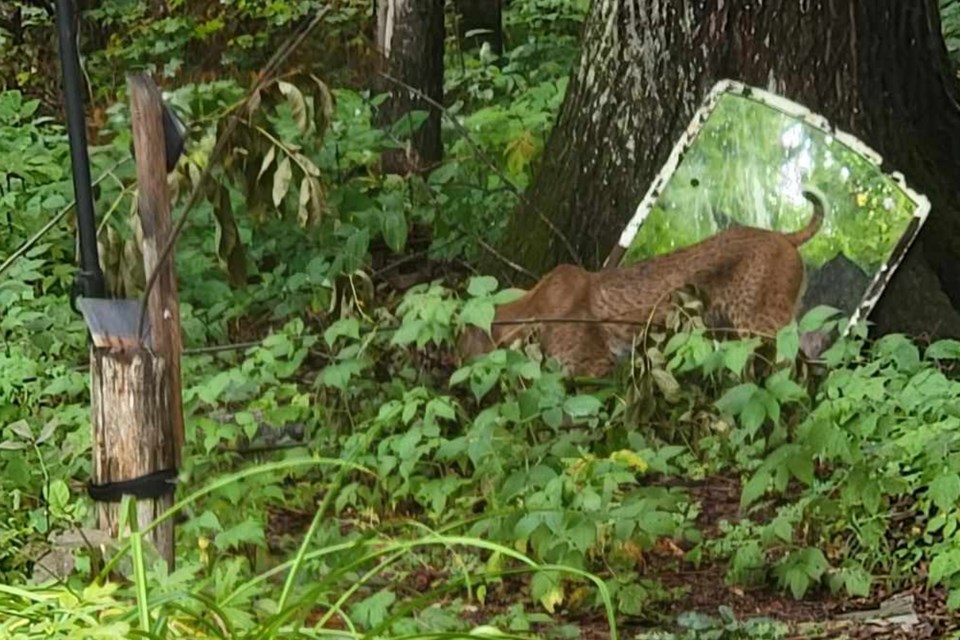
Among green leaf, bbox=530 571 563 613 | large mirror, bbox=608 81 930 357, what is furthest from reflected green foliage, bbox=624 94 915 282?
green leaf, bbox=530 571 563 613

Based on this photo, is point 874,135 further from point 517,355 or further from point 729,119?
point 517,355

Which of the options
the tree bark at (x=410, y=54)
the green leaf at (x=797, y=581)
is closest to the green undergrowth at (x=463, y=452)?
the green leaf at (x=797, y=581)

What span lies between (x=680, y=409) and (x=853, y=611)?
81cm

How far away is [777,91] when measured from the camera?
4176 millimetres

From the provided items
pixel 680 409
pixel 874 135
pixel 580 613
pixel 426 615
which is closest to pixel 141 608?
pixel 426 615

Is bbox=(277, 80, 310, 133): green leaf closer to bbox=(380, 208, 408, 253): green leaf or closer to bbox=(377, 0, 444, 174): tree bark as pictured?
bbox=(380, 208, 408, 253): green leaf

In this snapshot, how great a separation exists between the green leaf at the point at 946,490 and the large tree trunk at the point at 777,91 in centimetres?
110

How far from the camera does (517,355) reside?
3604 millimetres

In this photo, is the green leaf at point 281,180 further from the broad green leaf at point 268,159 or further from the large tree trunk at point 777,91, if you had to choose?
the large tree trunk at point 777,91

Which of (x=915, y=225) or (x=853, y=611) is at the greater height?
(x=915, y=225)

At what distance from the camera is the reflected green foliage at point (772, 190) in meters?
4.00

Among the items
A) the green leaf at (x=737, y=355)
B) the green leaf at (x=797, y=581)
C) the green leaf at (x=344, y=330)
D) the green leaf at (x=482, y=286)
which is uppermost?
the green leaf at (x=482, y=286)

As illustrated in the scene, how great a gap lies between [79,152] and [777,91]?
7.87 feet

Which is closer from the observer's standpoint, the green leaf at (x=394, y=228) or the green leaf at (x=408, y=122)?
the green leaf at (x=394, y=228)
